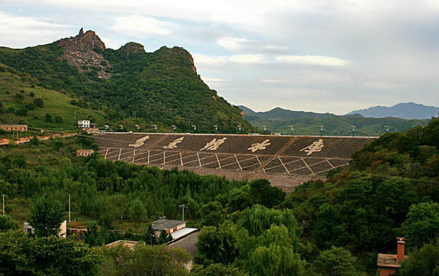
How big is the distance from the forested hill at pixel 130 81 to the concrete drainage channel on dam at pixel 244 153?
57.2ft

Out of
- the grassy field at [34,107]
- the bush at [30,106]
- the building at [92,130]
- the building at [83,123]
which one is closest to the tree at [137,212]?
the grassy field at [34,107]

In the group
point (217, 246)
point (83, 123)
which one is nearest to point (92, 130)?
point (83, 123)

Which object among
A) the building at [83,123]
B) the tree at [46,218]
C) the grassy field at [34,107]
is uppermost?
the grassy field at [34,107]

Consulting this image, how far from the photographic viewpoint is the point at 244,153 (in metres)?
49.9

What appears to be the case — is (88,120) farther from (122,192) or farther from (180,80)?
(180,80)

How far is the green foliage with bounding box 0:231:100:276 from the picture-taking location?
15.2 metres

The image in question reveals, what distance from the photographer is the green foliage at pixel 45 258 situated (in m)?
15.2

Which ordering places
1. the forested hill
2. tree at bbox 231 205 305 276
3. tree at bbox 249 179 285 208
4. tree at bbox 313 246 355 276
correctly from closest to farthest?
tree at bbox 313 246 355 276 < tree at bbox 231 205 305 276 < tree at bbox 249 179 285 208 < the forested hill

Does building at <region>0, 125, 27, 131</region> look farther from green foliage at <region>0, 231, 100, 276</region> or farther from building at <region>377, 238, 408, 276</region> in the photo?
building at <region>377, 238, 408, 276</region>

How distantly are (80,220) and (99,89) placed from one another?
79.6 meters

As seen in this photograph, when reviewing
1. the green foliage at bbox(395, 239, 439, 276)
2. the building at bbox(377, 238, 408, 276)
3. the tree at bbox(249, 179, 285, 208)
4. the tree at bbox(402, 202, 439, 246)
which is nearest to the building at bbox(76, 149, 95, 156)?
the tree at bbox(249, 179, 285, 208)

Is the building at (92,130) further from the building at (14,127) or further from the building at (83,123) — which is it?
the building at (14,127)

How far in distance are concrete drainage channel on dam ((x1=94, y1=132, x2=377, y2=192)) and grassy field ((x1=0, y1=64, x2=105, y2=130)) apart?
7.85m

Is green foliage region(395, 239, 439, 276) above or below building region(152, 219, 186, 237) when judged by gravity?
above
